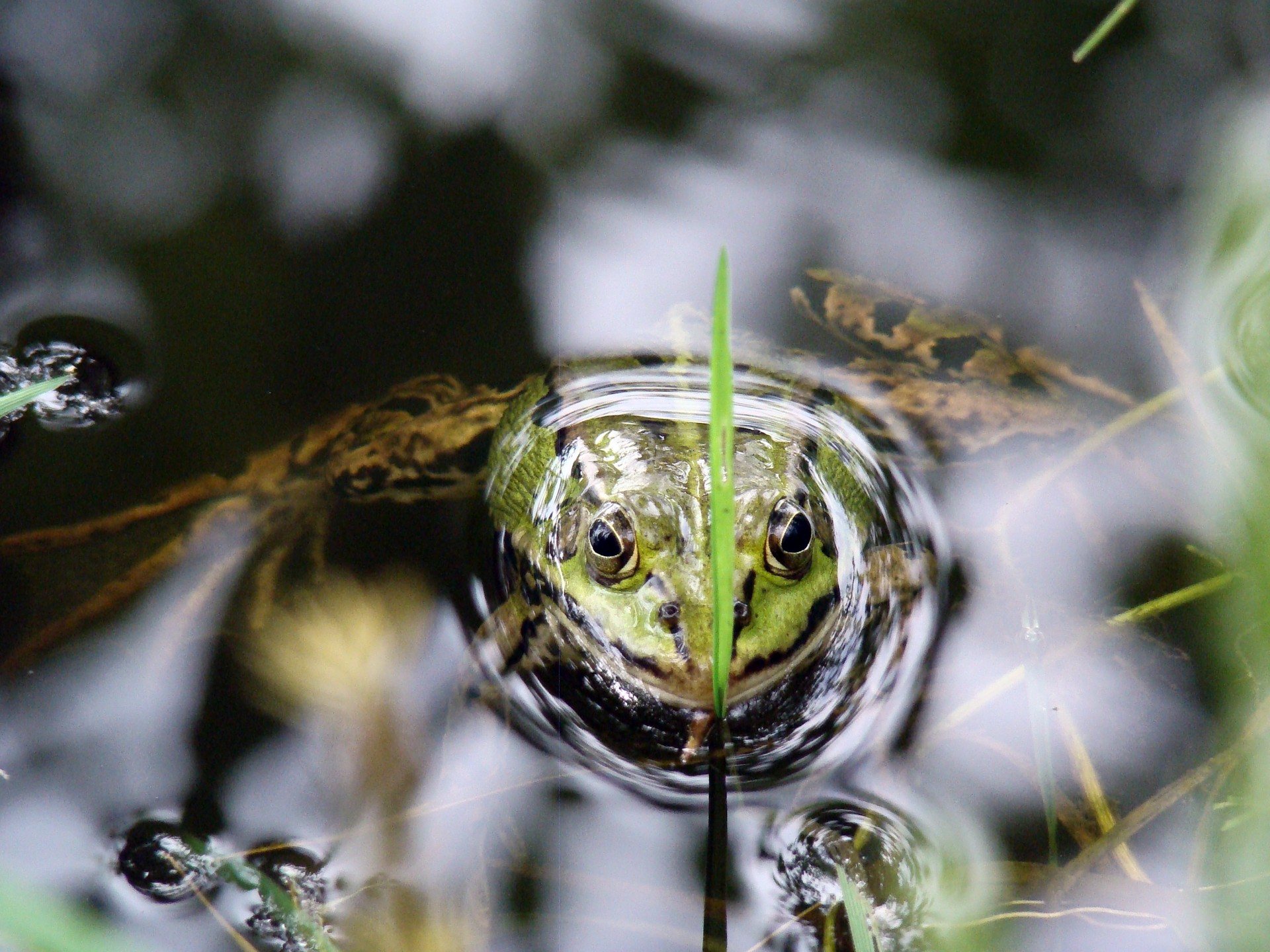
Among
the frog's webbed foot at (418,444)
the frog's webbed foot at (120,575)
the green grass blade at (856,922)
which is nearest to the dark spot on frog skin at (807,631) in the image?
the green grass blade at (856,922)

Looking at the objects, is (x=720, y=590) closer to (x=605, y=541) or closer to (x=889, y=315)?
(x=605, y=541)

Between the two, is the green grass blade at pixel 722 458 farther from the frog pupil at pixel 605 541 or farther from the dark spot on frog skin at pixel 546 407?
the dark spot on frog skin at pixel 546 407

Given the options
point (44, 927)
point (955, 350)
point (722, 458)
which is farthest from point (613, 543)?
point (955, 350)

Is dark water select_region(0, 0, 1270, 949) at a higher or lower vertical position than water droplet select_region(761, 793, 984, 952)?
higher

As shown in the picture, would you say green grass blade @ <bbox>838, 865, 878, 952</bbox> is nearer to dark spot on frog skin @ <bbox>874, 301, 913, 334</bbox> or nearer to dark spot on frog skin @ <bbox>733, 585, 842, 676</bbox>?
dark spot on frog skin @ <bbox>733, 585, 842, 676</bbox>

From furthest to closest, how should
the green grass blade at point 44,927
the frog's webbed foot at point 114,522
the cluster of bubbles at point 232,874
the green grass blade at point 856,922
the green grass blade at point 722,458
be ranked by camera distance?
the frog's webbed foot at point 114,522 → the cluster of bubbles at point 232,874 → the green grass blade at point 856,922 → the green grass blade at point 722,458 → the green grass blade at point 44,927

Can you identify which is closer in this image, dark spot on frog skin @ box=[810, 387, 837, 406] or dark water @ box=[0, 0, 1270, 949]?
dark water @ box=[0, 0, 1270, 949]

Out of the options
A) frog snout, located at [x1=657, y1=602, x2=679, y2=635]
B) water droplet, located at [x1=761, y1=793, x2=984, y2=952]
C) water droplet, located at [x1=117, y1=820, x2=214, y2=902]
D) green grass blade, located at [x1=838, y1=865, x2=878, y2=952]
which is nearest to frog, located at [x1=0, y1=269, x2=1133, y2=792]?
frog snout, located at [x1=657, y1=602, x2=679, y2=635]
